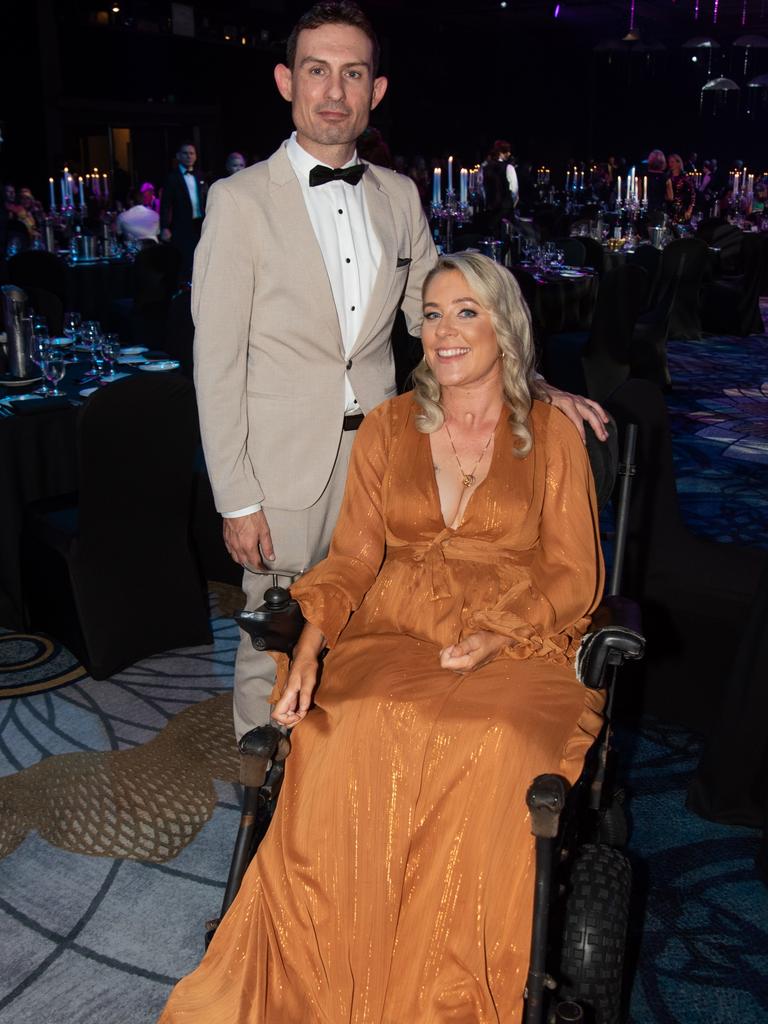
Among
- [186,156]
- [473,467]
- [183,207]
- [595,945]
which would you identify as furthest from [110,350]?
[186,156]

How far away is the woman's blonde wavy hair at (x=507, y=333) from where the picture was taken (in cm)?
219

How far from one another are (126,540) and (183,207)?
7365mm

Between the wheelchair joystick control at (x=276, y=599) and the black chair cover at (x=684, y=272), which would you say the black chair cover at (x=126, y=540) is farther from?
the black chair cover at (x=684, y=272)

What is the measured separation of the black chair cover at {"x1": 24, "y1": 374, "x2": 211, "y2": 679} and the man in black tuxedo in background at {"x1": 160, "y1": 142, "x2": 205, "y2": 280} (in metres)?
6.79

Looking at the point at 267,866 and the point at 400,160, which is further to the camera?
the point at 400,160

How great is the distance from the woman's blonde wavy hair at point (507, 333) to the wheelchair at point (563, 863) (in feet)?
1.58

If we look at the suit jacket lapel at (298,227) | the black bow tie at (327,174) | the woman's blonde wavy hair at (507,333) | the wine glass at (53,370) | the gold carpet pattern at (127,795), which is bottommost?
the gold carpet pattern at (127,795)

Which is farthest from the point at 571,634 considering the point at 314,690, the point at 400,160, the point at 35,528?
the point at 400,160

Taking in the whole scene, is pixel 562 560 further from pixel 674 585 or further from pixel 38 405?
pixel 38 405

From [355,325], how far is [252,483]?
1.43 feet

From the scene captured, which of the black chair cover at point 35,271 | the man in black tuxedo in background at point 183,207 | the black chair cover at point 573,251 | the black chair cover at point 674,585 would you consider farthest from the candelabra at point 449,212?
the black chair cover at point 674,585

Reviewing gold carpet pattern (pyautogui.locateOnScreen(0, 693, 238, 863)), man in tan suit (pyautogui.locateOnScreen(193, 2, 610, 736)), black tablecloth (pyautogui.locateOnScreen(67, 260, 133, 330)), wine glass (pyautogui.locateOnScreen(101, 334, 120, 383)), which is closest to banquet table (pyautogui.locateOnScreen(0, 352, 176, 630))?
wine glass (pyautogui.locateOnScreen(101, 334, 120, 383))

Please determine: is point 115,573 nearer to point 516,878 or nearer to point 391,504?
point 391,504

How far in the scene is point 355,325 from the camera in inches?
95.7
